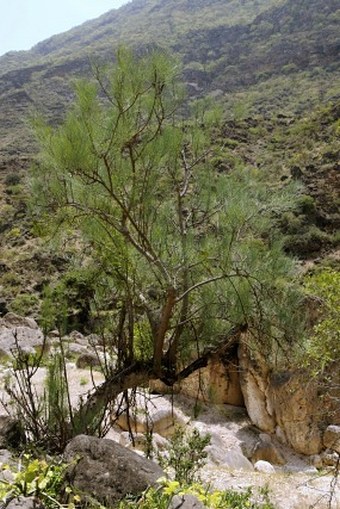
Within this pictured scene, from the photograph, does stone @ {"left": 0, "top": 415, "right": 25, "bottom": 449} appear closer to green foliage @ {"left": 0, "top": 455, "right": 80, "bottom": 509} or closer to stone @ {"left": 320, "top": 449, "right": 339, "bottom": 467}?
green foliage @ {"left": 0, "top": 455, "right": 80, "bottom": 509}

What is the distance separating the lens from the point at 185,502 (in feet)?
7.70

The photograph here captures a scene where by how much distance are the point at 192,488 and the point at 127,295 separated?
5.47ft

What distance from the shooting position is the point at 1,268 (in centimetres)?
1923

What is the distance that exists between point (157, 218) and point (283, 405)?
5.07m

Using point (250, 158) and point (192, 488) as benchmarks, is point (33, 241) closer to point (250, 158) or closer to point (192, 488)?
point (250, 158)

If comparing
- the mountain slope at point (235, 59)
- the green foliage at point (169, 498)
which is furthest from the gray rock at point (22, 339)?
the mountain slope at point (235, 59)

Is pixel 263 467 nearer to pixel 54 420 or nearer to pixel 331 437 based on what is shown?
pixel 331 437

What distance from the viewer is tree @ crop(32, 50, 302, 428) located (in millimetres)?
3525

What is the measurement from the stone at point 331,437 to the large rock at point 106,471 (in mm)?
5119

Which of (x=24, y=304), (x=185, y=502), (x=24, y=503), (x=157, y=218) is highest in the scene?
(x=157, y=218)

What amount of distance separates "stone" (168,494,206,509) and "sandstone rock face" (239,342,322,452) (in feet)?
16.0

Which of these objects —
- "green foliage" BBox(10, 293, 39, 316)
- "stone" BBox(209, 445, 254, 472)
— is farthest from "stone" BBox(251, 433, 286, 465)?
"green foliage" BBox(10, 293, 39, 316)

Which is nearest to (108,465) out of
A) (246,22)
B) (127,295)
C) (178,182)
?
(127,295)

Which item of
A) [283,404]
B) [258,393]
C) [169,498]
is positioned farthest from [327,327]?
[258,393]
